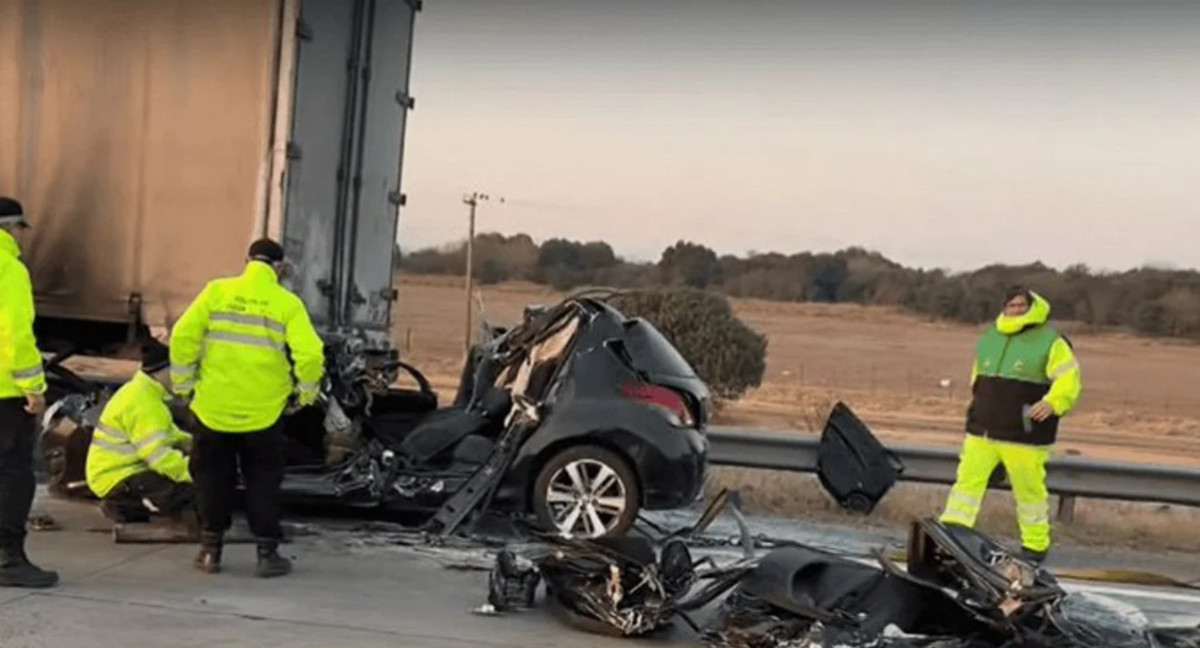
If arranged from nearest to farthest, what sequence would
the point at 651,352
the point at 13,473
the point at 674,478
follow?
the point at 13,473 → the point at 674,478 → the point at 651,352

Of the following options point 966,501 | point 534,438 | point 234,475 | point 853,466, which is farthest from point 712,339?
point 234,475

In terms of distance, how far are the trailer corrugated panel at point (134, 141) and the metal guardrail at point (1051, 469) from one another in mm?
3436

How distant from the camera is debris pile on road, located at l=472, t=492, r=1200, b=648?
495 centimetres

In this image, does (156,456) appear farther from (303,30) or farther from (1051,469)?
(1051,469)

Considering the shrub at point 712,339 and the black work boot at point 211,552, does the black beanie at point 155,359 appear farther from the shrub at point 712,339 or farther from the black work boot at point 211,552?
the shrub at point 712,339

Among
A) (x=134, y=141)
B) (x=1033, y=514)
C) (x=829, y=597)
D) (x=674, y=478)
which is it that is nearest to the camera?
(x=829, y=597)

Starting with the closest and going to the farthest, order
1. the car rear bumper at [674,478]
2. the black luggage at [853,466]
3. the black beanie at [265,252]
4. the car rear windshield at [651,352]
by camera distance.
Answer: the black beanie at [265,252], the car rear bumper at [674,478], the car rear windshield at [651,352], the black luggage at [853,466]

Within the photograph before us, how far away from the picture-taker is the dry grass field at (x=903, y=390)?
946cm

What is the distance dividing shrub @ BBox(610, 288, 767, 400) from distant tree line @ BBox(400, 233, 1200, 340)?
54.6 feet

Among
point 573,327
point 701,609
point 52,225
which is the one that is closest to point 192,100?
point 52,225

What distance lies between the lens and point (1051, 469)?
340 inches

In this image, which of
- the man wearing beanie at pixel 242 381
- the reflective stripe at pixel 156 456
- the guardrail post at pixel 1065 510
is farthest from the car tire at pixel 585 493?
the guardrail post at pixel 1065 510

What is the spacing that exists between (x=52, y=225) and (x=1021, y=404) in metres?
5.82

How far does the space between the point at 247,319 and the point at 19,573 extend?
1.48 m
